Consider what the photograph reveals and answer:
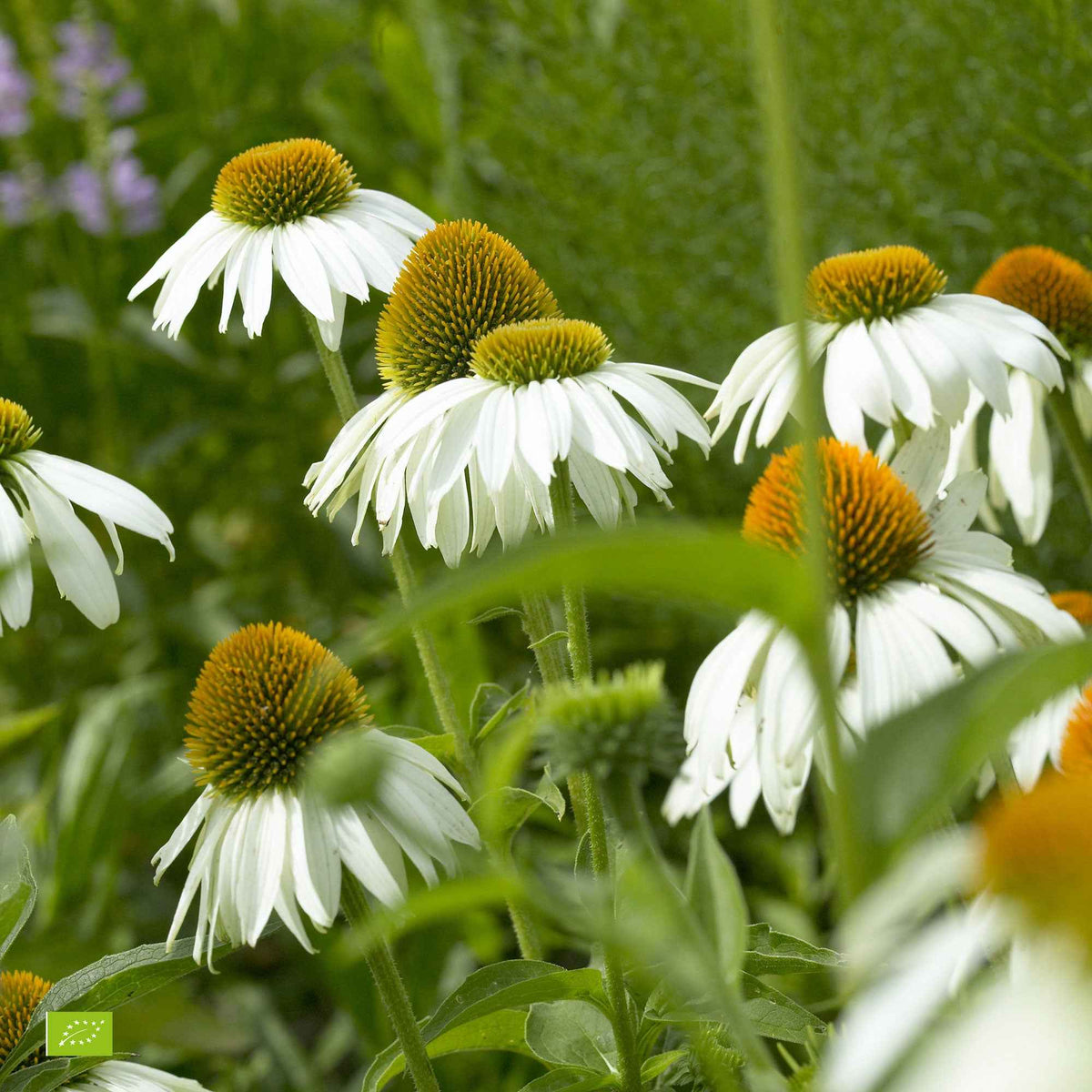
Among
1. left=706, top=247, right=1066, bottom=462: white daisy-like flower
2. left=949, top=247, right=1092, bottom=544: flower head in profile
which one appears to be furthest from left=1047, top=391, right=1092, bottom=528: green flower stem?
left=706, top=247, right=1066, bottom=462: white daisy-like flower

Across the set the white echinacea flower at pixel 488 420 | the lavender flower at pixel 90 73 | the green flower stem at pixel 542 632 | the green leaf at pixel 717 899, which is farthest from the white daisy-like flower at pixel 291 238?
the lavender flower at pixel 90 73

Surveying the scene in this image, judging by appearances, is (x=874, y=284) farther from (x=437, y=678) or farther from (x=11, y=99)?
(x=11, y=99)

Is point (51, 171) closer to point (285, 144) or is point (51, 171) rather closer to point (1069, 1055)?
point (285, 144)

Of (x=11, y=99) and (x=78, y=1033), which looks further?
(x=11, y=99)

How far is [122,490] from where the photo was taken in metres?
0.61

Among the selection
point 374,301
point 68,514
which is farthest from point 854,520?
point 374,301

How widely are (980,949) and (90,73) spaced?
1600 millimetres

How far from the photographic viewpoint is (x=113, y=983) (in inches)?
20.4

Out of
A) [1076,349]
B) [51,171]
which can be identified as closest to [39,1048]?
[1076,349]

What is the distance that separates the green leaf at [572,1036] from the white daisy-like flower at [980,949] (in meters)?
0.31

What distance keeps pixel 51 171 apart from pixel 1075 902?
1.99 meters

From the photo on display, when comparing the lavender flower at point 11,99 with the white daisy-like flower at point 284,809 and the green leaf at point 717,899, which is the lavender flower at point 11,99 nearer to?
the white daisy-like flower at point 284,809

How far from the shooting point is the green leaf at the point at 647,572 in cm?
24

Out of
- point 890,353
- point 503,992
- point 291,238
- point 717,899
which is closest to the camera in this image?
point 717,899
